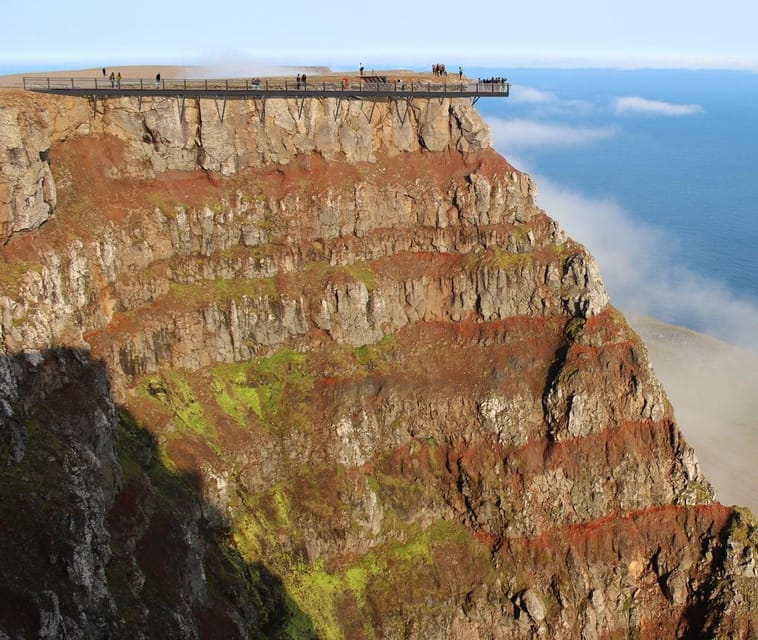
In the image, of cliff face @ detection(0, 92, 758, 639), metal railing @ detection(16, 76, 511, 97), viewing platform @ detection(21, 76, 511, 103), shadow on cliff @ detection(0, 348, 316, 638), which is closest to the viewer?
shadow on cliff @ detection(0, 348, 316, 638)

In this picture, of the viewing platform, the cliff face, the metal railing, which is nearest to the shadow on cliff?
the cliff face

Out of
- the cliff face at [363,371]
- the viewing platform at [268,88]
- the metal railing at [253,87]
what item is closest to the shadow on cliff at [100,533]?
the cliff face at [363,371]

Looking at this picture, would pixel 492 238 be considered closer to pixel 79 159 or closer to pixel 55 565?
pixel 79 159

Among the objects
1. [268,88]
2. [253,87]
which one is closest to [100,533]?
[253,87]

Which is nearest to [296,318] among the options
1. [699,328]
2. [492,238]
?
[492,238]

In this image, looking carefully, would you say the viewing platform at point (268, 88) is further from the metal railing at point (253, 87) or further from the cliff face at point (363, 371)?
the cliff face at point (363, 371)

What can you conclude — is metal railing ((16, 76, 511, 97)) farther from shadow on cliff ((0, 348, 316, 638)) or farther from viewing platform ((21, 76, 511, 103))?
shadow on cliff ((0, 348, 316, 638))

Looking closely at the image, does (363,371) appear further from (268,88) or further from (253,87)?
Result: (253,87)
